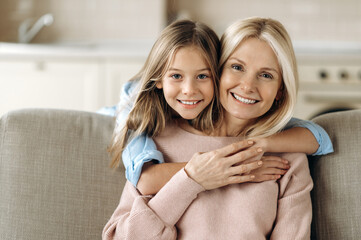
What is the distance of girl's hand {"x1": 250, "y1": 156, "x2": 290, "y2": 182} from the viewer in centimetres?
125

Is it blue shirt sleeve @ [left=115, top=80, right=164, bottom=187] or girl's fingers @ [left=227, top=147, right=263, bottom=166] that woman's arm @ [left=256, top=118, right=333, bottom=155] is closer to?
girl's fingers @ [left=227, top=147, right=263, bottom=166]

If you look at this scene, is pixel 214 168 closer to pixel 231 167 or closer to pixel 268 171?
pixel 231 167

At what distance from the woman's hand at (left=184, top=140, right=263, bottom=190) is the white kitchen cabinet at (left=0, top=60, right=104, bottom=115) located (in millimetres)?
1946

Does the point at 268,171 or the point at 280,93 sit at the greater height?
the point at 280,93

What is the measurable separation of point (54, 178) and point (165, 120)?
374 millimetres

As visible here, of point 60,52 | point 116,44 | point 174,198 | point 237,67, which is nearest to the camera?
point 174,198

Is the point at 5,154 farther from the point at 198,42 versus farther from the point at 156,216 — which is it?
the point at 198,42

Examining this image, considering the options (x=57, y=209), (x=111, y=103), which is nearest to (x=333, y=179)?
(x=57, y=209)

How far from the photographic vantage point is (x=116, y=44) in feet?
12.0

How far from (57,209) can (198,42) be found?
634mm

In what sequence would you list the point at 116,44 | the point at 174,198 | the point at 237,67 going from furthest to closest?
1. the point at 116,44
2. the point at 237,67
3. the point at 174,198

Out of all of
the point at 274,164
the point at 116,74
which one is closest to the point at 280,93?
the point at 274,164

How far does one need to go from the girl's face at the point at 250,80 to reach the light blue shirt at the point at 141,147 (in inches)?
6.0

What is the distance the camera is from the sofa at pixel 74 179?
126 cm
